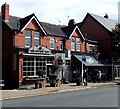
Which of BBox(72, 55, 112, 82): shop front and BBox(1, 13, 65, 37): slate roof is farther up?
BBox(1, 13, 65, 37): slate roof

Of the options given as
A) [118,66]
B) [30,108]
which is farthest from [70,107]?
[118,66]

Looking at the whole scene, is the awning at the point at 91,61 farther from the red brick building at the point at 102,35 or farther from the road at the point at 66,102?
the road at the point at 66,102

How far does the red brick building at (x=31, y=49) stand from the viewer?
21.8 m

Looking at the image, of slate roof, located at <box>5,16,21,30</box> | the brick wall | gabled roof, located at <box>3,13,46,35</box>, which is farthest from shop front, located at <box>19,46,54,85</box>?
the brick wall

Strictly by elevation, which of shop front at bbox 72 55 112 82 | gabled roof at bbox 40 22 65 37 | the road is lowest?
the road

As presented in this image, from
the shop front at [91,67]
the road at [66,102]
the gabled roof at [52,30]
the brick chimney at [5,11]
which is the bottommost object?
the road at [66,102]

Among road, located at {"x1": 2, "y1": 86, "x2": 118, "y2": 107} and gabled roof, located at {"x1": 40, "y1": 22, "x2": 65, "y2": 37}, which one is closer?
road, located at {"x1": 2, "y1": 86, "x2": 118, "y2": 107}

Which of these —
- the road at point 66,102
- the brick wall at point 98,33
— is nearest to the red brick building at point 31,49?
the brick wall at point 98,33

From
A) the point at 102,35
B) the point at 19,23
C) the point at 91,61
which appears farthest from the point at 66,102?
the point at 102,35

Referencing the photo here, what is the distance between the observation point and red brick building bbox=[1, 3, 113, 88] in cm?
2178

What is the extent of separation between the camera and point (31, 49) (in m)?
22.0

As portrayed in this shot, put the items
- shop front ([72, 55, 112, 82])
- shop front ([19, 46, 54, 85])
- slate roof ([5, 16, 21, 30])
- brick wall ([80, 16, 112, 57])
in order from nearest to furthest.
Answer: shop front ([19, 46, 54, 85]), slate roof ([5, 16, 21, 30]), shop front ([72, 55, 112, 82]), brick wall ([80, 16, 112, 57])

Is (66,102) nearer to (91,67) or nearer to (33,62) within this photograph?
(33,62)

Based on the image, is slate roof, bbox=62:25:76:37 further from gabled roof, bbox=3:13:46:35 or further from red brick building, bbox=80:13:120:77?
gabled roof, bbox=3:13:46:35
